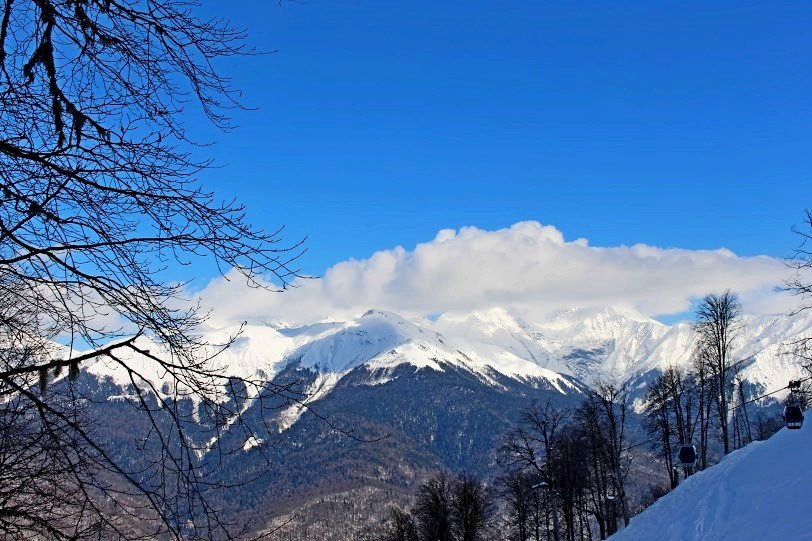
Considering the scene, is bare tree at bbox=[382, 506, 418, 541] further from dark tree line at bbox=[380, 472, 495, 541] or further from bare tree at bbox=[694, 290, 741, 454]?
bare tree at bbox=[694, 290, 741, 454]

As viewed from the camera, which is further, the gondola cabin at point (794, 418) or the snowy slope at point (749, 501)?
the gondola cabin at point (794, 418)

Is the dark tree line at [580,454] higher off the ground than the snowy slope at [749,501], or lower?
higher

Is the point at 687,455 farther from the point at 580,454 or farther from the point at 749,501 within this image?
the point at 749,501

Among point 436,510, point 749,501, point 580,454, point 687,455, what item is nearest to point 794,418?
point 749,501

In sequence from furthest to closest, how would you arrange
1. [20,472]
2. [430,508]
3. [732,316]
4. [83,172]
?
[430,508], [732,316], [20,472], [83,172]

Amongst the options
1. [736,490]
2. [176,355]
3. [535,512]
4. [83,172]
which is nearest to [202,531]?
[176,355]

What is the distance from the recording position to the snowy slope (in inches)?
422

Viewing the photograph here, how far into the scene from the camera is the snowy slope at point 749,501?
10.7 m

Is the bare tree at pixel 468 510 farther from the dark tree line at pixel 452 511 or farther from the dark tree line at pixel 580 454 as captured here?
the dark tree line at pixel 580 454

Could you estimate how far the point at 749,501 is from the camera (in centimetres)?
1308

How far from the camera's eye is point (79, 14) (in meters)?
3.35

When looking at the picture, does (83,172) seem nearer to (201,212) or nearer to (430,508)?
(201,212)

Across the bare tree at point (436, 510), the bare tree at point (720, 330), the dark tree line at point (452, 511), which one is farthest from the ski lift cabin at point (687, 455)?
the bare tree at point (436, 510)

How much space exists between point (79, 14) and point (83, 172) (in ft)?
2.83
